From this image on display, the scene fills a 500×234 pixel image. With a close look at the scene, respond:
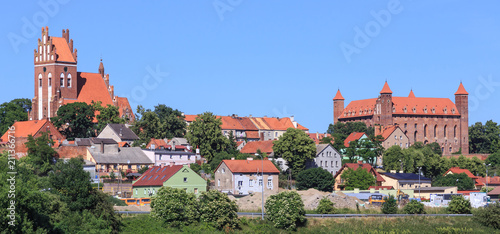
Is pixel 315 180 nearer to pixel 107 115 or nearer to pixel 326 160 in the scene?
pixel 326 160

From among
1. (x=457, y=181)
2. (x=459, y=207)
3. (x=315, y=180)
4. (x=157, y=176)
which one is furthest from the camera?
(x=457, y=181)

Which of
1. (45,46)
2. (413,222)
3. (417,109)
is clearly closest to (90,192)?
(413,222)

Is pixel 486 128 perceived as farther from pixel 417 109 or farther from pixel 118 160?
pixel 118 160

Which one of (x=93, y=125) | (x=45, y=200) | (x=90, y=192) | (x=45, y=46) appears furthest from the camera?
(x=45, y=46)

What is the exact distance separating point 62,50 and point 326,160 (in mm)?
45601

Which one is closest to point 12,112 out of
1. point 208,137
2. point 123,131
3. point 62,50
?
point 62,50

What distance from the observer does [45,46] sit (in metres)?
125

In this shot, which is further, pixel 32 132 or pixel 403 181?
pixel 32 132

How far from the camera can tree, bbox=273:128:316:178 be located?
4033 inches

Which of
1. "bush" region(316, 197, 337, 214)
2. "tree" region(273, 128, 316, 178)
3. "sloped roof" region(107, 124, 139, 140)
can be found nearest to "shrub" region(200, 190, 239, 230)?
"bush" region(316, 197, 337, 214)

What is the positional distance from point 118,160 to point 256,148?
1055 inches

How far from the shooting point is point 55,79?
124875 millimetres

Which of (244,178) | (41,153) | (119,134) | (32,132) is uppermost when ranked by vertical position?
(32,132)

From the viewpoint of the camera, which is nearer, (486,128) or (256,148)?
(256,148)
